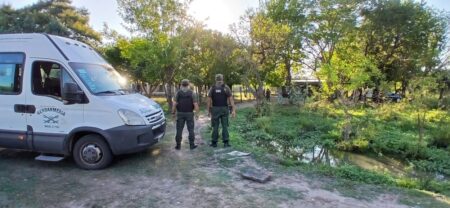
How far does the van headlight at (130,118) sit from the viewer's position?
21.3ft

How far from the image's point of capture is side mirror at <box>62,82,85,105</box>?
641 centimetres

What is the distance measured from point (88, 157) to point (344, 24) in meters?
25.7

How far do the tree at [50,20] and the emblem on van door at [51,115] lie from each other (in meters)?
20.7

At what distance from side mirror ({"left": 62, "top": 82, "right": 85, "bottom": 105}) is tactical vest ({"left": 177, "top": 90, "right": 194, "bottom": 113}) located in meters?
2.24

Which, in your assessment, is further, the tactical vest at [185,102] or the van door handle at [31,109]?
the tactical vest at [185,102]

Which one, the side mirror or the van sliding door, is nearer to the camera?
the side mirror

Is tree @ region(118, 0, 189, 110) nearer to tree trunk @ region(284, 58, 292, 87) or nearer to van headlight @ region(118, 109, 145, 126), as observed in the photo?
van headlight @ region(118, 109, 145, 126)

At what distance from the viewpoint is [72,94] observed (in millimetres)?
6418

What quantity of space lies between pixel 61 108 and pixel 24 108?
822 millimetres

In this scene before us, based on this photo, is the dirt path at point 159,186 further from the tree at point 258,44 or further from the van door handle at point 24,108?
the tree at point 258,44

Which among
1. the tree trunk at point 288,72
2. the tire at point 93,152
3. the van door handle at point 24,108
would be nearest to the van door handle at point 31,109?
the van door handle at point 24,108

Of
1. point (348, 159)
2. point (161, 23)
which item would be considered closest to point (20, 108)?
point (348, 159)

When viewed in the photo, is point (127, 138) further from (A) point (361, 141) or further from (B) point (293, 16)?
(B) point (293, 16)

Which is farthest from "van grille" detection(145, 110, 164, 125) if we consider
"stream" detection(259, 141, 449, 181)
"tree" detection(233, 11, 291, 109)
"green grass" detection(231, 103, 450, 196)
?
"tree" detection(233, 11, 291, 109)
